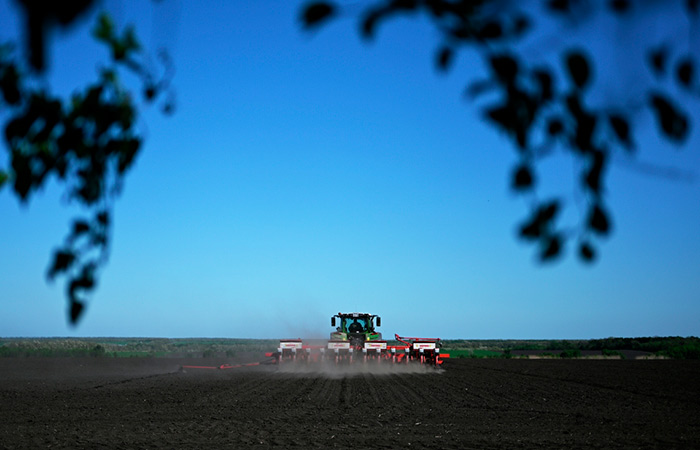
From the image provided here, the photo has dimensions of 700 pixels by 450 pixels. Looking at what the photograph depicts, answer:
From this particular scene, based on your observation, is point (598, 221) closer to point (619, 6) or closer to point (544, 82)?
point (544, 82)

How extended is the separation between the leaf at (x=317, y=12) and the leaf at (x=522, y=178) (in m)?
0.91

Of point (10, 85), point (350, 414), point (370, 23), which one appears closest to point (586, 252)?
point (370, 23)

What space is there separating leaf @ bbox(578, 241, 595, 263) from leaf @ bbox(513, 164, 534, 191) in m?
0.30

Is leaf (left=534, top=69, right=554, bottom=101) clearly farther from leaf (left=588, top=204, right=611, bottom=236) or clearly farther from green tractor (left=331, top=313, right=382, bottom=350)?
green tractor (left=331, top=313, right=382, bottom=350)

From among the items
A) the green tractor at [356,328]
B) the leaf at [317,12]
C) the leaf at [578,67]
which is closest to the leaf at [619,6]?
the leaf at [578,67]

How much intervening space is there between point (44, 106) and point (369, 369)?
103ft

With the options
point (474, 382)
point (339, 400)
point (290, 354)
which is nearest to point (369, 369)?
point (290, 354)

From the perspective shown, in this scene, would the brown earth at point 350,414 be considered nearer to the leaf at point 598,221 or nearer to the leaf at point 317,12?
the leaf at point 598,221

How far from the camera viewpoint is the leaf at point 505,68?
2.67 m

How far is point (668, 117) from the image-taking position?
2650mm

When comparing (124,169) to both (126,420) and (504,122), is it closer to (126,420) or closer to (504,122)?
(504,122)

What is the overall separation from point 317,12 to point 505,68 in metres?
0.72

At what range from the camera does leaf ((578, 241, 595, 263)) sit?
273 cm

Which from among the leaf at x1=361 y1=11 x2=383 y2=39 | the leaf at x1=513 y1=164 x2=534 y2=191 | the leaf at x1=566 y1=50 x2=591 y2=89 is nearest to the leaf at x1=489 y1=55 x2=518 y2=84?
the leaf at x1=566 y1=50 x2=591 y2=89
